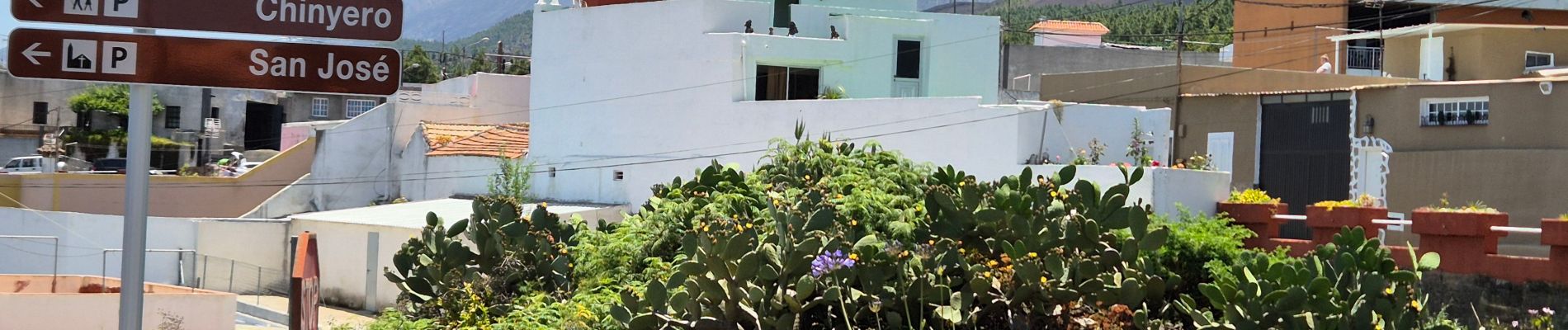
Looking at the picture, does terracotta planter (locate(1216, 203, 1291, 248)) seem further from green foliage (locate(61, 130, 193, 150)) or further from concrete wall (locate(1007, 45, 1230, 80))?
green foliage (locate(61, 130, 193, 150))

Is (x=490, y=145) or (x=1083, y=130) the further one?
(x=490, y=145)

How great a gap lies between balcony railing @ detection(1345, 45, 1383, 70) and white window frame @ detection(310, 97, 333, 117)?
3032 centimetres

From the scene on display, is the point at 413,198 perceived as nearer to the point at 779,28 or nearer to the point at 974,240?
the point at 779,28

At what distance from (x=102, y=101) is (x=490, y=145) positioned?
61.8ft

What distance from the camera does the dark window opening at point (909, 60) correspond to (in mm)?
23844

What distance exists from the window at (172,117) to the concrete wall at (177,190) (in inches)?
367

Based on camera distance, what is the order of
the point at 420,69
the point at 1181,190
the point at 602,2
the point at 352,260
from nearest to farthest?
the point at 1181,190
the point at 352,260
the point at 602,2
the point at 420,69

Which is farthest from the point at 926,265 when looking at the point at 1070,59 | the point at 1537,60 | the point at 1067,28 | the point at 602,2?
the point at 1067,28

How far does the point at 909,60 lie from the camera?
78.5ft

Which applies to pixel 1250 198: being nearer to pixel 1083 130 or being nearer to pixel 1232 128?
pixel 1083 130

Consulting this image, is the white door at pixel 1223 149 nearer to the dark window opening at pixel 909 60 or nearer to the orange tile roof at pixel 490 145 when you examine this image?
the dark window opening at pixel 909 60

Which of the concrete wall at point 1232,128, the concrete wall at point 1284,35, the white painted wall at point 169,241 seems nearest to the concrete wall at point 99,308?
the white painted wall at point 169,241

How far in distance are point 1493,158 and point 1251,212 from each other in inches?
401

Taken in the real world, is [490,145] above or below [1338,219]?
above
